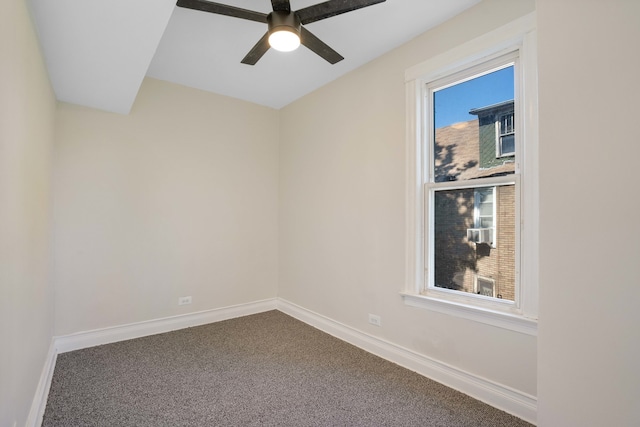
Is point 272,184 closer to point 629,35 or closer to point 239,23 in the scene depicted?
point 239,23

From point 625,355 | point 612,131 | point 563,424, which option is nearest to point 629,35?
point 612,131

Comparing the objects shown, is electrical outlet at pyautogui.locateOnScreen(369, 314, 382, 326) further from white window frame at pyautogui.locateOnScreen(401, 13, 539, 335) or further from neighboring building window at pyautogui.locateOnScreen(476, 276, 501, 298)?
neighboring building window at pyautogui.locateOnScreen(476, 276, 501, 298)

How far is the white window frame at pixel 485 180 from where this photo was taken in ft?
6.37

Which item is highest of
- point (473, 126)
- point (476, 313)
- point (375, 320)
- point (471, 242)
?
point (473, 126)

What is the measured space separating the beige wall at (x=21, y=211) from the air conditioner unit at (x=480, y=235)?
2630 millimetres

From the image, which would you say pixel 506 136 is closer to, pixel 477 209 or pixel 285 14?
pixel 477 209

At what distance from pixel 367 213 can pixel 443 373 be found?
144 cm

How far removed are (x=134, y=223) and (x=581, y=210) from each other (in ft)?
11.8

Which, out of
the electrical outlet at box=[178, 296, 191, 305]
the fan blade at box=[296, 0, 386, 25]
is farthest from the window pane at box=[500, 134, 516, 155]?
the electrical outlet at box=[178, 296, 191, 305]

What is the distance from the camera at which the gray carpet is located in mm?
1979

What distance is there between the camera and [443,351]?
7.88ft

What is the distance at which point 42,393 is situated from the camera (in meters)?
2.11

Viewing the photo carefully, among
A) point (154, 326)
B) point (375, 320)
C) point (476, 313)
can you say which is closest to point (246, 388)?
point (375, 320)

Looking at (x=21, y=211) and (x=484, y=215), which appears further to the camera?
(x=484, y=215)
